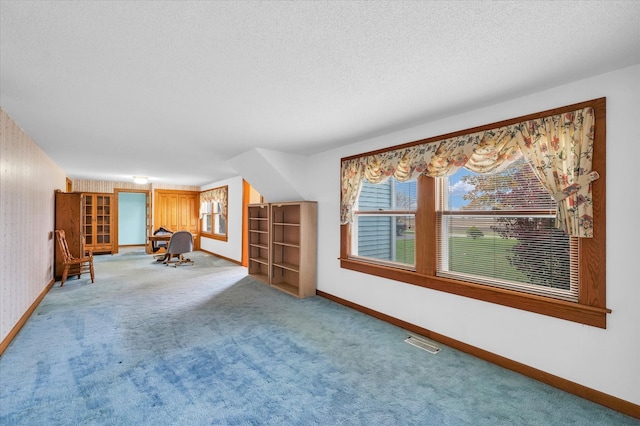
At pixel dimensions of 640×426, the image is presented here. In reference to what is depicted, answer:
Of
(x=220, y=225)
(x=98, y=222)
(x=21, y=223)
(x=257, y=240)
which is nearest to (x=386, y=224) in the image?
(x=257, y=240)

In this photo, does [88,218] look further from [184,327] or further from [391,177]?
[391,177]

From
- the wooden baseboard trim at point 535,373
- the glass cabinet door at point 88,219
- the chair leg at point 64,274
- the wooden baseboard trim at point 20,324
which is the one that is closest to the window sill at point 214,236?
the glass cabinet door at point 88,219

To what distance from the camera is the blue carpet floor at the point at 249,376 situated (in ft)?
6.12

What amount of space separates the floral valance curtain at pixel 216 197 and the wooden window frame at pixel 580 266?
599cm

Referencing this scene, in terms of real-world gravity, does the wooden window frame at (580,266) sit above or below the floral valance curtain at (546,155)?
below

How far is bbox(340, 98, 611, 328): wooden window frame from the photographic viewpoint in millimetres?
2012

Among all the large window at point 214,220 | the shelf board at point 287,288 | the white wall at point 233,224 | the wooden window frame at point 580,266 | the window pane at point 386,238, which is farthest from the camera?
the large window at point 214,220

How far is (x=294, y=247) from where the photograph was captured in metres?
4.98

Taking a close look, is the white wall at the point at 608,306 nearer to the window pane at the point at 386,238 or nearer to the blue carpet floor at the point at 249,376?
the blue carpet floor at the point at 249,376

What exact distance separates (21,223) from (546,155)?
5264mm

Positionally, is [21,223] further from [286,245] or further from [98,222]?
[98,222]

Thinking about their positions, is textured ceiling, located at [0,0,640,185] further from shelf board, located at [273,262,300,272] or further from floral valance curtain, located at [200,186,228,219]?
floral valance curtain, located at [200,186,228,219]

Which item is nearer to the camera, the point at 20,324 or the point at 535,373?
the point at 535,373

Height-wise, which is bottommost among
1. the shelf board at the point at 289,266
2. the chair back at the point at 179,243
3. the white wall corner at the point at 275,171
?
the shelf board at the point at 289,266
